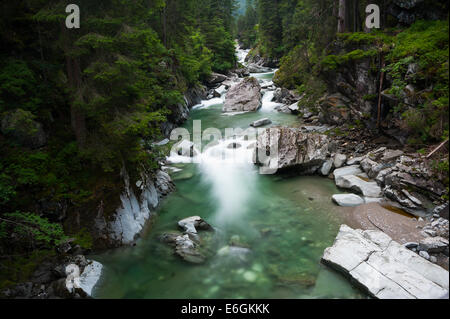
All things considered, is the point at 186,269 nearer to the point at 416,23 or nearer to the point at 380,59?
the point at 380,59

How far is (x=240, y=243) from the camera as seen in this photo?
7.59 metres

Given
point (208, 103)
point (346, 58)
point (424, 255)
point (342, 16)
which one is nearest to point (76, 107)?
point (424, 255)

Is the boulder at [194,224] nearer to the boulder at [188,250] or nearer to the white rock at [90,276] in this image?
the boulder at [188,250]

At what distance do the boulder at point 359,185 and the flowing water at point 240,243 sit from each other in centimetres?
44

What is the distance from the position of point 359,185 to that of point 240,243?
5047 mm

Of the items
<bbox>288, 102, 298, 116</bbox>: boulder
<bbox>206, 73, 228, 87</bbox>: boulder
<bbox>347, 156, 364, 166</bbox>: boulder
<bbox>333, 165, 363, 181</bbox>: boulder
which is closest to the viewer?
<bbox>333, 165, 363, 181</bbox>: boulder

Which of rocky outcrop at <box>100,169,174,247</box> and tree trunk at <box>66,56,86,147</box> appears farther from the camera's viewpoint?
rocky outcrop at <box>100,169,174,247</box>

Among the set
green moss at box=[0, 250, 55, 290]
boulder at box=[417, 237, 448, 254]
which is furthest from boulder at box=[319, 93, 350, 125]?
green moss at box=[0, 250, 55, 290]

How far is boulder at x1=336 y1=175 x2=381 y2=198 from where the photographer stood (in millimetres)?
9144

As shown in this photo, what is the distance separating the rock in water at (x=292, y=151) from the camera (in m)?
11.5

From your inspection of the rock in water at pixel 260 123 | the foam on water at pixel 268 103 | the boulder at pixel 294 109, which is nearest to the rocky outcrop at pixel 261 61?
the foam on water at pixel 268 103

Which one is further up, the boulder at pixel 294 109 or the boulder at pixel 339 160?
the boulder at pixel 294 109

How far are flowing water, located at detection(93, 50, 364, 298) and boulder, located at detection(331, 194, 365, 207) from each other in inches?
9.7

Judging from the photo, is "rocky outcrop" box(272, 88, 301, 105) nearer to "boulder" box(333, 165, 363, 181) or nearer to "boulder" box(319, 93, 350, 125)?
"boulder" box(319, 93, 350, 125)
